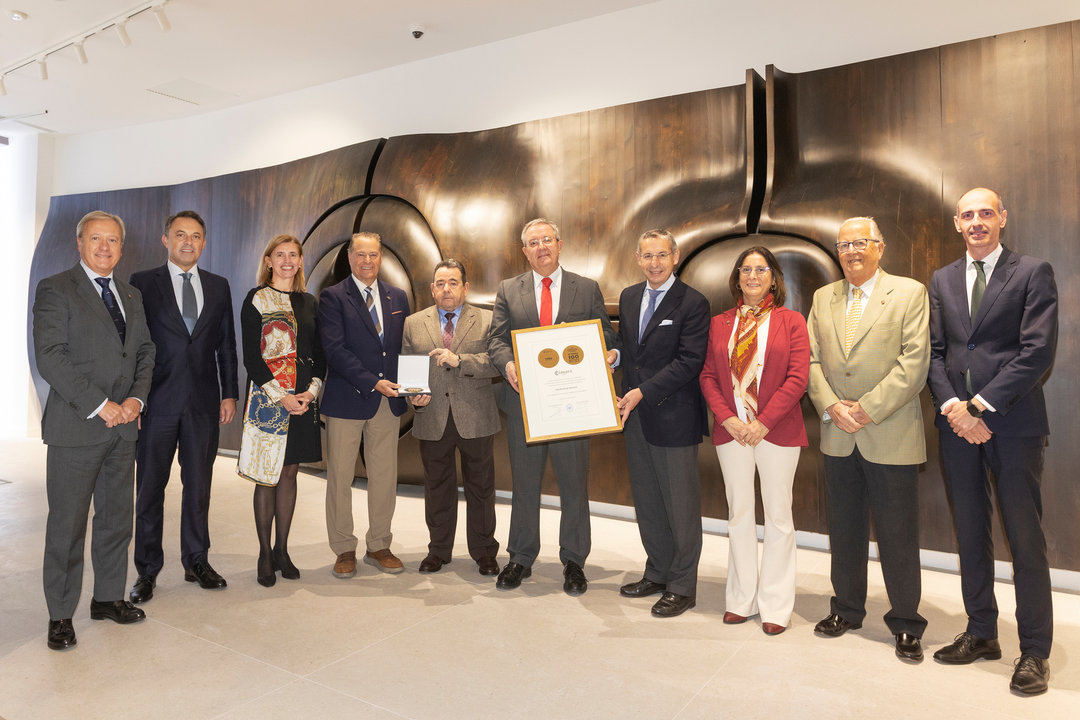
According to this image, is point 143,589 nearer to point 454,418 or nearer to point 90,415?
point 90,415

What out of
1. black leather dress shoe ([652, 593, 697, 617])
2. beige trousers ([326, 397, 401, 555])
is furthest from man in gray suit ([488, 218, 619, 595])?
beige trousers ([326, 397, 401, 555])

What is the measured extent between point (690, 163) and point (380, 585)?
3.34 m

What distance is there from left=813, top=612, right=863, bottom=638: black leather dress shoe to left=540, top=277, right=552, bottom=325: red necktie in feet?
6.12

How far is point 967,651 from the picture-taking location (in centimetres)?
268

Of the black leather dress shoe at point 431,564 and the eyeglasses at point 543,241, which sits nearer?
the eyeglasses at point 543,241

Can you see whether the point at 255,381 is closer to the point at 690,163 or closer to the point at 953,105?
the point at 690,163

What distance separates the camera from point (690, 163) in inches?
185

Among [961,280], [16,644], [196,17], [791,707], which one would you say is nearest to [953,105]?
[961,280]

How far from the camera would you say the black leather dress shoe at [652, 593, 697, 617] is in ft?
10.4

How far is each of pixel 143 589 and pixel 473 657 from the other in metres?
1.77

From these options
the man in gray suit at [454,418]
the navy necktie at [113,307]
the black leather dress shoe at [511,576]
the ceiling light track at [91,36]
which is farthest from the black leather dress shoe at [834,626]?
the ceiling light track at [91,36]

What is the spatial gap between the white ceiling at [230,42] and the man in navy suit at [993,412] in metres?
3.65

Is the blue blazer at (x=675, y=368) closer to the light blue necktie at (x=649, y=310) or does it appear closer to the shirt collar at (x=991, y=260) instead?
the light blue necktie at (x=649, y=310)

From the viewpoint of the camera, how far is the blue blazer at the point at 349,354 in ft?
11.8
